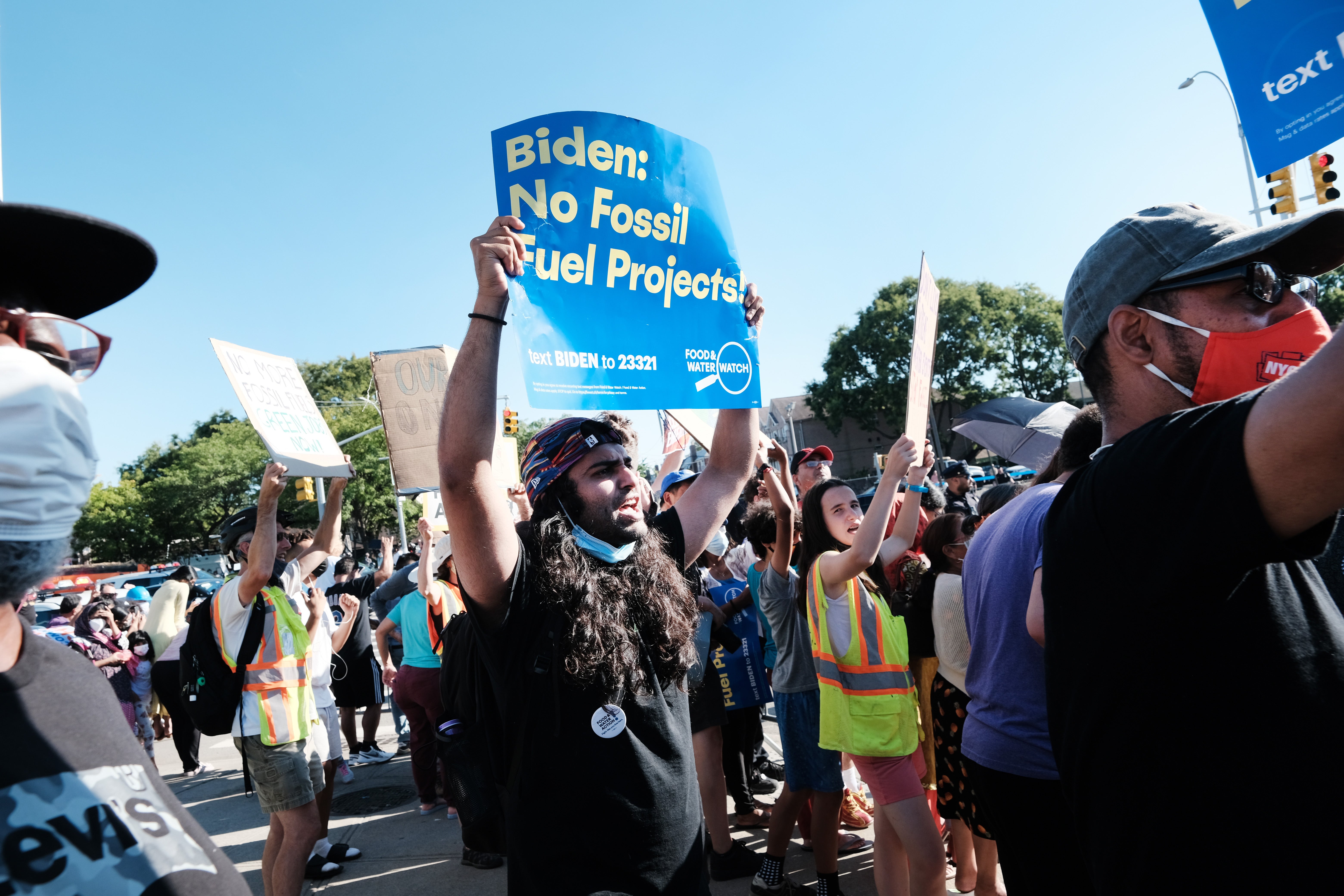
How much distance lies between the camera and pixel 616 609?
7.51ft

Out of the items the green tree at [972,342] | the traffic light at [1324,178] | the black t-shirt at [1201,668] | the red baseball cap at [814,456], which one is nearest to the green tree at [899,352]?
the green tree at [972,342]

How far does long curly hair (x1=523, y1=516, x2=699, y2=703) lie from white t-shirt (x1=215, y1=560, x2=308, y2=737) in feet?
9.05

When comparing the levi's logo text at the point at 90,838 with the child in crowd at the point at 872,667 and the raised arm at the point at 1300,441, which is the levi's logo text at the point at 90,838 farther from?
the child in crowd at the point at 872,667

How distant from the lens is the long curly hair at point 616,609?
2.15 metres

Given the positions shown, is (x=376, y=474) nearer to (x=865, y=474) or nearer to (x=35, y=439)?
(x=865, y=474)

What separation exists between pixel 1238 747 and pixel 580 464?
72.5 inches

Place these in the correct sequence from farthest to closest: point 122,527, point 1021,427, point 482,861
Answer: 1. point 122,527
2. point 1021,427
3. point 482,861

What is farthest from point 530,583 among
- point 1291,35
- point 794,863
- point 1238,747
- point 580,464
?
point 1291,35

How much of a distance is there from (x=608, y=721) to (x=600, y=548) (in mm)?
530

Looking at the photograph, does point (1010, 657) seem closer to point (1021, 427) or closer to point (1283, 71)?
point (1283, 71)

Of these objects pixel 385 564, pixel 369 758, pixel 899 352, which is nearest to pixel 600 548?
pixel 369 758

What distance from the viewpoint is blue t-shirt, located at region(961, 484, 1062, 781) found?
226 cm

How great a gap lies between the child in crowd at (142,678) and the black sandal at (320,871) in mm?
5010

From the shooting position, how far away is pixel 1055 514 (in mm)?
1361
